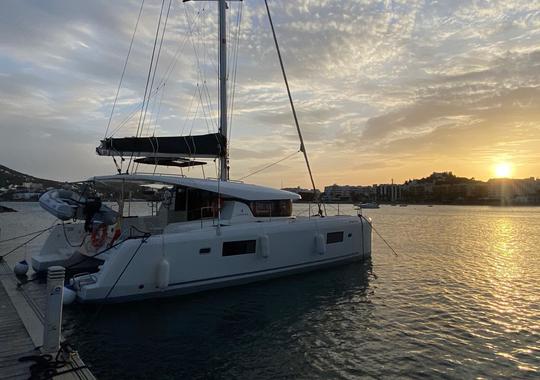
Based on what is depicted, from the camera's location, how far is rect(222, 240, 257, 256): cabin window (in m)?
10.6

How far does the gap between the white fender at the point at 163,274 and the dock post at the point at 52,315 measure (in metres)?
3.83

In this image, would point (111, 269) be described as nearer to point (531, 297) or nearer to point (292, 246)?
point (292, 246)

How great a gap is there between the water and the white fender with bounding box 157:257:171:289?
0.60 metres

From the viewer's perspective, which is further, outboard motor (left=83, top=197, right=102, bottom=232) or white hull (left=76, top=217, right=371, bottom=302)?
outboard motor (left=83, top=197, right=102, bottom=232)

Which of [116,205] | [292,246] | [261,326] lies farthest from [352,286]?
[116,205]

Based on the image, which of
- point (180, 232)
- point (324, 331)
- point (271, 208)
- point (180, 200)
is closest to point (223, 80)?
point (180, 200)

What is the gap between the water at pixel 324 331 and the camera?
21.5 ft

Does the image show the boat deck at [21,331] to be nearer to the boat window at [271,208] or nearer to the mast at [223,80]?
the boat window at [271,208]

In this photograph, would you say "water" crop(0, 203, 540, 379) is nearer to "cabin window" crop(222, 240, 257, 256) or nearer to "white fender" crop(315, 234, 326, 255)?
"white fender" crop(315, 234, 326, 255)

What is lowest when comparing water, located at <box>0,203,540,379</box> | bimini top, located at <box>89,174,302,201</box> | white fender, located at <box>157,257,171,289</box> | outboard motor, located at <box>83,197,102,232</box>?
water, located at <box>0,203,540,379</box>

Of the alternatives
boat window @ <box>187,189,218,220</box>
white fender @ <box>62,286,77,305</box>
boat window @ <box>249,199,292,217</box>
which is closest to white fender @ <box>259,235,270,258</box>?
boat window @ <box>249,199,292,217</box>

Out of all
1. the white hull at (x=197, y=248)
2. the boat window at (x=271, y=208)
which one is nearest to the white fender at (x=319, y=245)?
the white hull at (x=197, y=248)

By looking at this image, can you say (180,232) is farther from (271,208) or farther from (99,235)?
(271,208)

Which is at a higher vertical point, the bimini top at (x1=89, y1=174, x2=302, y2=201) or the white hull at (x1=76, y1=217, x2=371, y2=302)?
the bimini top at (x1=89, y1=174, x2=302, y2=201)
